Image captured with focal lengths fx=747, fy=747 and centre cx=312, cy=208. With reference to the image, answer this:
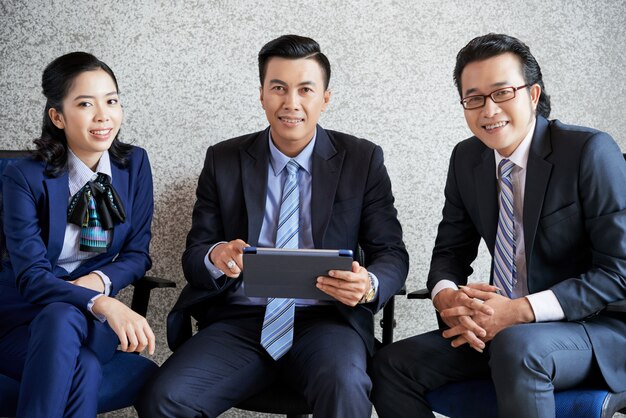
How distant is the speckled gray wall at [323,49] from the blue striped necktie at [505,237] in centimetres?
74

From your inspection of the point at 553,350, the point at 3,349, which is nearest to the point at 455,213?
the point at 553,350

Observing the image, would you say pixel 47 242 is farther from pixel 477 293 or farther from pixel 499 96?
pixel 499 96

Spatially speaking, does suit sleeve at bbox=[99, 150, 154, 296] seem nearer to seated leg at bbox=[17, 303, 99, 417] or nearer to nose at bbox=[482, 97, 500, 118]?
seated leg at bbox=[17, 303, 99, 417]

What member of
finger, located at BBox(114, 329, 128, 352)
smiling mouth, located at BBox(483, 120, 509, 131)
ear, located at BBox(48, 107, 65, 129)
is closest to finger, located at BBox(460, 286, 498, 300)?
smiling mouth, located at BBox(483, 120, 509, 131)

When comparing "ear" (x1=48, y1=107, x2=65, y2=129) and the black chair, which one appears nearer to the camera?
the black chair

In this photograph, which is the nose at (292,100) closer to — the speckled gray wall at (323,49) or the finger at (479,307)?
the speckled gray wall at (323,49)

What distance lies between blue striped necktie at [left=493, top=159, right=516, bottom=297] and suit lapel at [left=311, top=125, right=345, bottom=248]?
21.3 inches

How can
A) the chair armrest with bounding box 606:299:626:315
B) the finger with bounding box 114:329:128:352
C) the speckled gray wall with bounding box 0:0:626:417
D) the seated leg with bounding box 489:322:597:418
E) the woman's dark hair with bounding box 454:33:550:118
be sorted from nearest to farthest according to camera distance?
the seated leg with bounding box 489:322:597:418 < the chair armrest with bounding box 606:299:626:315 < the finger with bounding box 114:329:128:352 < the woman's dark hair with bounding box 454:33:550:118 < the speckled gray wall with bounding box 0:0:626:417

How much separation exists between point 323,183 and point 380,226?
0.24 metres

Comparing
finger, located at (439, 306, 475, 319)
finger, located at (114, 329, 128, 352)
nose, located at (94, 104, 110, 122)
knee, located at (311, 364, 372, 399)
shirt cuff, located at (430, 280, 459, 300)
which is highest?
nose, located at (94, 104, 110, 122)

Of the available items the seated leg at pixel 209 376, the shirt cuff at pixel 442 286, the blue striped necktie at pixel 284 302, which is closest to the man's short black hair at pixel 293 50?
the blue striped necktie at pixel 284 302

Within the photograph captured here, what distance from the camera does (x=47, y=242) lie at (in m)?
2.41

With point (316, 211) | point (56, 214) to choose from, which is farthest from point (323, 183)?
point (56, 214)

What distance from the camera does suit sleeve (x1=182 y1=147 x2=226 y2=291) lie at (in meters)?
2.47
